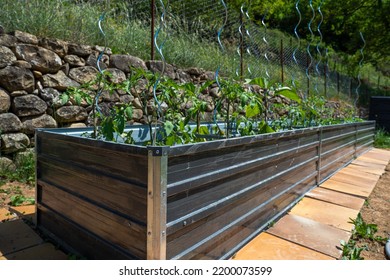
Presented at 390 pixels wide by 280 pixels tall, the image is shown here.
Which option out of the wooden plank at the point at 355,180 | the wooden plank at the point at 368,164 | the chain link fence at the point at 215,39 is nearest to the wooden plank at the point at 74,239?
the chain link fence at the point at 215,39

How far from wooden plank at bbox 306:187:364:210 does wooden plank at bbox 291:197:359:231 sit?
91mm

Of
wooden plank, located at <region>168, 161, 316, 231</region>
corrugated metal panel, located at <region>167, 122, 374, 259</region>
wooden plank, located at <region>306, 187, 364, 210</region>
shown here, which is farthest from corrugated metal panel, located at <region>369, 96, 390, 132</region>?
wooden plank, located at <region>168, 161, 316, 231</region>

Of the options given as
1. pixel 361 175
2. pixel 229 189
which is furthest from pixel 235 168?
pixel 361 175

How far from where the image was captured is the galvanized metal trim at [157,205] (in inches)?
44.8

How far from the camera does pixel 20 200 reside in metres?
2.32

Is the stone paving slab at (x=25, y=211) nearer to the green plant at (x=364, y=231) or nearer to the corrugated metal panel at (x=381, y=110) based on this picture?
the green plant at (x=364, y=231)

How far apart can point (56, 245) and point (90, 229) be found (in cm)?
36

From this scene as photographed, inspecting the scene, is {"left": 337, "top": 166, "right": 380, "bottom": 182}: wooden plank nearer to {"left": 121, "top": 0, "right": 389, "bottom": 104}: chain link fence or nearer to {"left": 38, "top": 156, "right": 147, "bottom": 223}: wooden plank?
{"left": 121, "top": 0, "right": 389, "bottom": 104}: chain link fence

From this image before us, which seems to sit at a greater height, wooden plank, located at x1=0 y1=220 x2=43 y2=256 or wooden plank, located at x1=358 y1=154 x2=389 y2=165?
wooden plank, located at x1=358 y1=154 x2=389 y2=165

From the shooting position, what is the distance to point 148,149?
114 centimetres

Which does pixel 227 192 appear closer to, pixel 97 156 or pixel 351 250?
pixel 97 156

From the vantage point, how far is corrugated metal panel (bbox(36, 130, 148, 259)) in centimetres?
122

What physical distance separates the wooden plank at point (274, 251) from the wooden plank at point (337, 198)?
0.96 metres
